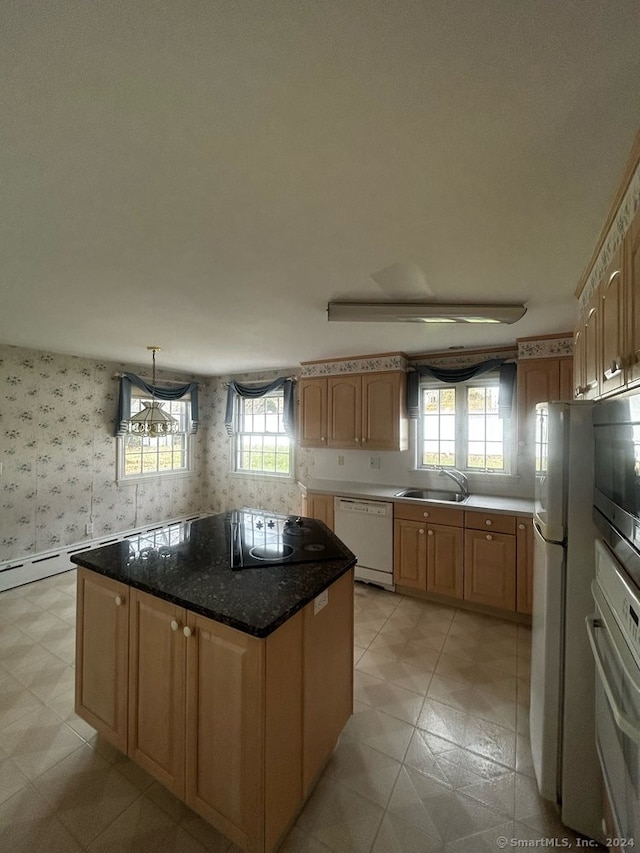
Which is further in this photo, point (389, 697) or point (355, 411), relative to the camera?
point (355, 411)

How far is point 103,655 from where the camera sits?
1569 mm

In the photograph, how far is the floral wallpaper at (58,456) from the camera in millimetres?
3332

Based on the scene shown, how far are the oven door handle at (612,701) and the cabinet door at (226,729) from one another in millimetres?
963

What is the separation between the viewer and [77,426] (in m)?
3.83

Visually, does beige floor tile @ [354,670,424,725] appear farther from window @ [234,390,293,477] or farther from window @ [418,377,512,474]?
window @ [234,390,293,477]

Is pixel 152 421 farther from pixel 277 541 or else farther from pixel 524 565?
pixel 524 565

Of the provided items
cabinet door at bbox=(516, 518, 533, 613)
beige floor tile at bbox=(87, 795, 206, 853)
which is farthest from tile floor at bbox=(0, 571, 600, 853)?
cabinet door at bbox=(516, 518, 533, 613)

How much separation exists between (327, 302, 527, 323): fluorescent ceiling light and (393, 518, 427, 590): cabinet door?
1.84 metres

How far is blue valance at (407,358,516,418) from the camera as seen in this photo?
313 cm

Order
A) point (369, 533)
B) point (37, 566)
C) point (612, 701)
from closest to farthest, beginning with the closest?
1. point (612, 701)
2. point (369, 533)
3. point (37, 566)

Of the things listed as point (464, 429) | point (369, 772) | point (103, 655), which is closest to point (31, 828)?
point (103, 655)

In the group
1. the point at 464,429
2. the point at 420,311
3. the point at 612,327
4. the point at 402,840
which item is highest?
the point at 420,311

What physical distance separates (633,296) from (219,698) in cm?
193

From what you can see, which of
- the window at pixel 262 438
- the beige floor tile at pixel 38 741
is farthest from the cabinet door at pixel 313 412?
the beige floor tile at pixel 38 741
